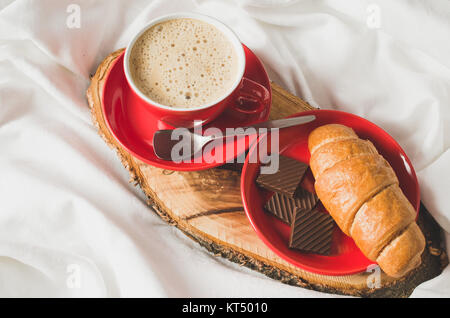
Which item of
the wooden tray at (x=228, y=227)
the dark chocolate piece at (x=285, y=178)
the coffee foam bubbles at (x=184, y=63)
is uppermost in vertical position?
the coffee foam bubbles at (x=184, y=63)

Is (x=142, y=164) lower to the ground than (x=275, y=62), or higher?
lower

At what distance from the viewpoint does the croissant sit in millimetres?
1054

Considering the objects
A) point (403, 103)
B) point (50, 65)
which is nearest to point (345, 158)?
point (403, 103)

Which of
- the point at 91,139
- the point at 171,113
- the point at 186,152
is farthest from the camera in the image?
the point at 91,139

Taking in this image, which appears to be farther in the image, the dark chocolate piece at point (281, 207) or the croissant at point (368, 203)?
the dark chocolate piece at point (281, 207)

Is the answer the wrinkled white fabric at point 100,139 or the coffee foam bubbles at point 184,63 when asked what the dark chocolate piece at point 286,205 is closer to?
the wrinkled white fabric at point 100,139

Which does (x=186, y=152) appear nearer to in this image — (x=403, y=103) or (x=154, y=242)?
(x=154, y=242)

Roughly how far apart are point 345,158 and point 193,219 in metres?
0.48

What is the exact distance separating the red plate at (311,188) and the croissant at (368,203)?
7 centimetres

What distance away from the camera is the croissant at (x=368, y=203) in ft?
3.46

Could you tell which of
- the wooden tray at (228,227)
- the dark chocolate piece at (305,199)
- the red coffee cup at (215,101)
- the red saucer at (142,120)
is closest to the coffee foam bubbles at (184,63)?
the red coffee cup at (215,101)

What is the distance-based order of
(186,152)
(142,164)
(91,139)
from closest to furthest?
(186,152) → (142,164) → (91,139)

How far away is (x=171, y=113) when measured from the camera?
105cm
